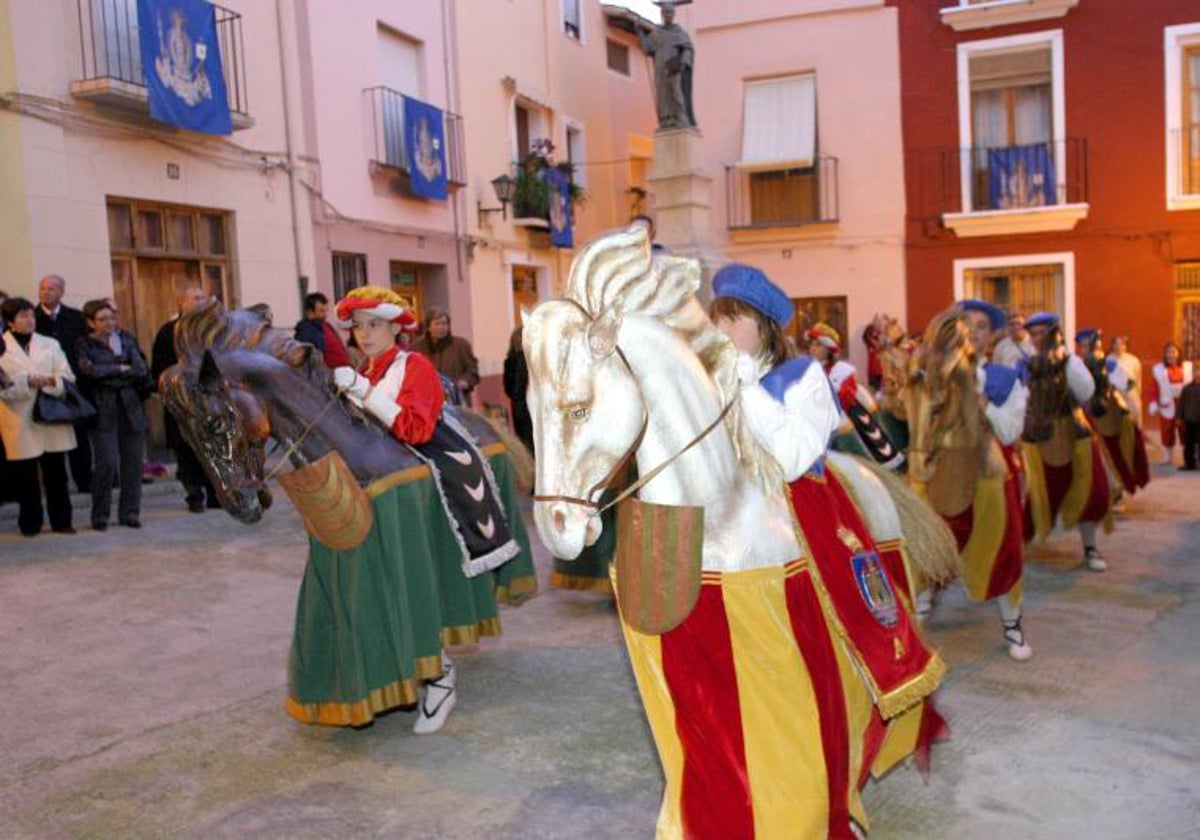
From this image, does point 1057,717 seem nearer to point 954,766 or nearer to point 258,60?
point 954,766

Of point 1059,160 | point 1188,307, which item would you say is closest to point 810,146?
point 1059,160

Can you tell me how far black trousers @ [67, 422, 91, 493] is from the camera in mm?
9008

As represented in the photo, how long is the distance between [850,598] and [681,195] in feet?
28.2

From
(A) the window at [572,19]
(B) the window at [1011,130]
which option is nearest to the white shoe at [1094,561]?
(B) the window at [1011,130]

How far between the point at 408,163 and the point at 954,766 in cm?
1281

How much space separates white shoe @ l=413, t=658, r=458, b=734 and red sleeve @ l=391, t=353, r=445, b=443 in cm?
106

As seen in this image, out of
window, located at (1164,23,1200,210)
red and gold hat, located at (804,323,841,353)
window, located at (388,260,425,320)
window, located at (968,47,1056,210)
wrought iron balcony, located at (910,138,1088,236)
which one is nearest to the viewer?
red and gold hat, located at (804,323,841,353)

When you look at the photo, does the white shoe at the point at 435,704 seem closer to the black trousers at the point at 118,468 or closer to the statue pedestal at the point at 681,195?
the black trousers at the point at 118,468

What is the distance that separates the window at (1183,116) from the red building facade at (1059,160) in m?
0.02

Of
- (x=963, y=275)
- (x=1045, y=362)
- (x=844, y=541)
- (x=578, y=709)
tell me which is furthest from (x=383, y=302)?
(x=963, y=275)

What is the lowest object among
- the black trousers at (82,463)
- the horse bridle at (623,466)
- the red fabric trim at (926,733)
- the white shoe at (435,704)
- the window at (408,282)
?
the white shoe at (435,704)

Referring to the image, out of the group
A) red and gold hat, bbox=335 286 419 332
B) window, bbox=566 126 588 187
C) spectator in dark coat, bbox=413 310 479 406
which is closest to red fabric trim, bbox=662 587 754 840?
red and gold hat, bbox=335 286 419 332

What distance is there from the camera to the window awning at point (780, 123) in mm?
17891

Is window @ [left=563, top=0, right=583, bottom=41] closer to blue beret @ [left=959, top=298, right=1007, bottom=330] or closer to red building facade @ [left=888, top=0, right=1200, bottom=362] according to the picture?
red building facade @ [left=888, top=0, right=1200, bottom=362]
